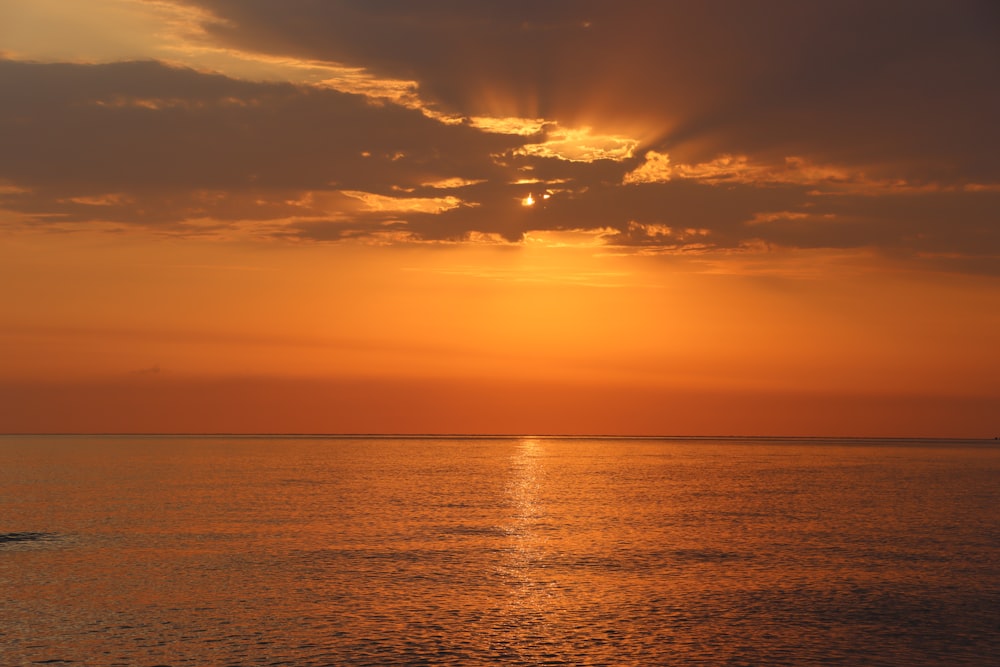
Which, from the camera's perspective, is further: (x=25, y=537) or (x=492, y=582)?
(x=25, y=537)

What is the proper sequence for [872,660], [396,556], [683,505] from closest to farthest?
1. [872,660]
2. [396,556]
3. [683,505]

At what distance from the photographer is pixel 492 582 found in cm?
5706

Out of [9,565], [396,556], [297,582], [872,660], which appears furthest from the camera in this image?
[396,556]

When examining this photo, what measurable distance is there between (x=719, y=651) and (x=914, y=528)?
57030mm

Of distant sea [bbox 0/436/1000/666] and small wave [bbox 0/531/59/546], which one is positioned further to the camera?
small wave [bbox 0/531/59/546]

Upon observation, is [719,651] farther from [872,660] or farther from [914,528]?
[914,528]

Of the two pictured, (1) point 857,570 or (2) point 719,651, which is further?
(1) point 857,570

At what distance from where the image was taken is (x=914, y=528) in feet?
292

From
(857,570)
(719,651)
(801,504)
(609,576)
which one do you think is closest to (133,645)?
(719,651)

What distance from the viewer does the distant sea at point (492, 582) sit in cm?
4081

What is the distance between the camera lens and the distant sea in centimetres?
4081

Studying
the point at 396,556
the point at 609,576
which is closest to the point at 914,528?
the point at 609,576

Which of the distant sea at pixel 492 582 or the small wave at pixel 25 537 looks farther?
the small wave at pixel 25 537

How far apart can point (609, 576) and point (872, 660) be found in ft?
71.4
